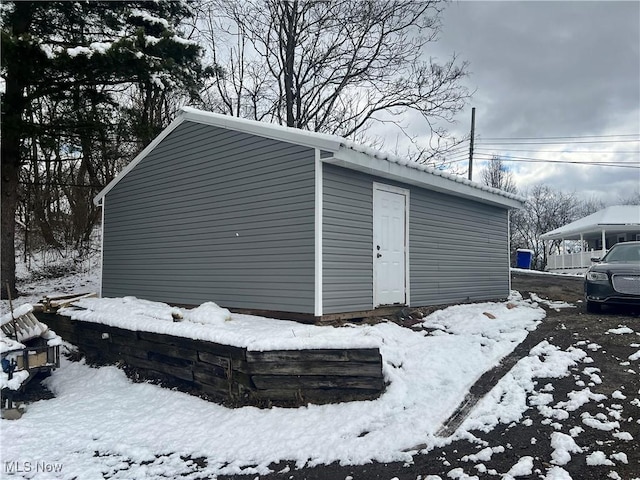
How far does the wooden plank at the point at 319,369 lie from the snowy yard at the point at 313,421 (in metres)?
0.21

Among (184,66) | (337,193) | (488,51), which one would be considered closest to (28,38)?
(184,66)

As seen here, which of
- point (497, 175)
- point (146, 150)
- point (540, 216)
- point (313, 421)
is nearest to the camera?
point (313, 421)

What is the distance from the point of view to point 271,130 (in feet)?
23.3

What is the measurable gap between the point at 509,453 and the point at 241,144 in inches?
240

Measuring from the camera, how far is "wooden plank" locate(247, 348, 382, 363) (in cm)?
480

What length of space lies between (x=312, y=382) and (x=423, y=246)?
4557mm

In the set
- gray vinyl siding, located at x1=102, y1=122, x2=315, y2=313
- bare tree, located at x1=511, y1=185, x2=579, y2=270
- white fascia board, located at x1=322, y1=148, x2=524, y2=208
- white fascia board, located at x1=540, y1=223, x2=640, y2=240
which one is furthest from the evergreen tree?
bare tree, located at x1=511, y1=185, x2=579, y2=270

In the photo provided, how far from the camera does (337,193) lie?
686cm

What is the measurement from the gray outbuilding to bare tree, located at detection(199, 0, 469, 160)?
279 inches

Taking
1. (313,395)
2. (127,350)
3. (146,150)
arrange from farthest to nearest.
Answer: (146,150)
(127,350)
(313,395)

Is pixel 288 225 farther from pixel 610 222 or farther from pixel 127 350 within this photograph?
pixel 610 222

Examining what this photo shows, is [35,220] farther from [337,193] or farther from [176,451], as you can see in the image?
[176,451]

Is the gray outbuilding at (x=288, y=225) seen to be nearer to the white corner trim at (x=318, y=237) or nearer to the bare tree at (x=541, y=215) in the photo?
the white corner trim at (x=318, y=237)

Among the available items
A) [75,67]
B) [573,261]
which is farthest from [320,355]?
[573,261]
